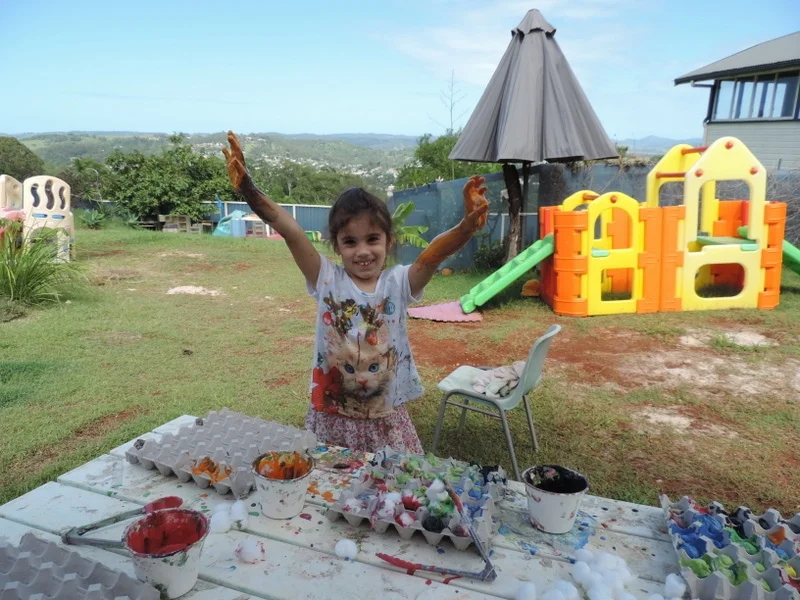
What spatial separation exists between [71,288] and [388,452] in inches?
317

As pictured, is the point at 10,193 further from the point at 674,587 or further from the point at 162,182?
the point at 674,587

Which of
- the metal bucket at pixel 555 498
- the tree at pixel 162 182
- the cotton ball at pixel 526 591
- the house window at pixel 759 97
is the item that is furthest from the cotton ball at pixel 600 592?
the tree at pixel 162 182

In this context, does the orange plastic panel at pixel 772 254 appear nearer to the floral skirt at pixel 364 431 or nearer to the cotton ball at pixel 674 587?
the floral skirt at pixel 364 431

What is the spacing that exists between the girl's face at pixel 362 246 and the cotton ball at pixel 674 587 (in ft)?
4.88

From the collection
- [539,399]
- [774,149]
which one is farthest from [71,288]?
[774,149]

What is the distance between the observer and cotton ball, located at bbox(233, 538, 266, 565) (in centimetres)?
144

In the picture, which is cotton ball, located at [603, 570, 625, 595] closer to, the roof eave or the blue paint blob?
the blue paint blob

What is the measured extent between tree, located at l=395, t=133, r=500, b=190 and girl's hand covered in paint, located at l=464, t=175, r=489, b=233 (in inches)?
499

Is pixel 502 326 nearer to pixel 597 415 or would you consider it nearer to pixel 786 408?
pixel 597 415

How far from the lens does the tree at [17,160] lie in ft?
136

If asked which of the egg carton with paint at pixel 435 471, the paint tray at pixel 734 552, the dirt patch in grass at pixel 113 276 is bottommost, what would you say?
the dirt patch in grass at pixel 113 276

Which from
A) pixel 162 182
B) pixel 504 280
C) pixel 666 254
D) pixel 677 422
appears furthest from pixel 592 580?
pixel 162 182

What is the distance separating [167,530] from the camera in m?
1.40

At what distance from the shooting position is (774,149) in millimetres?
16969
